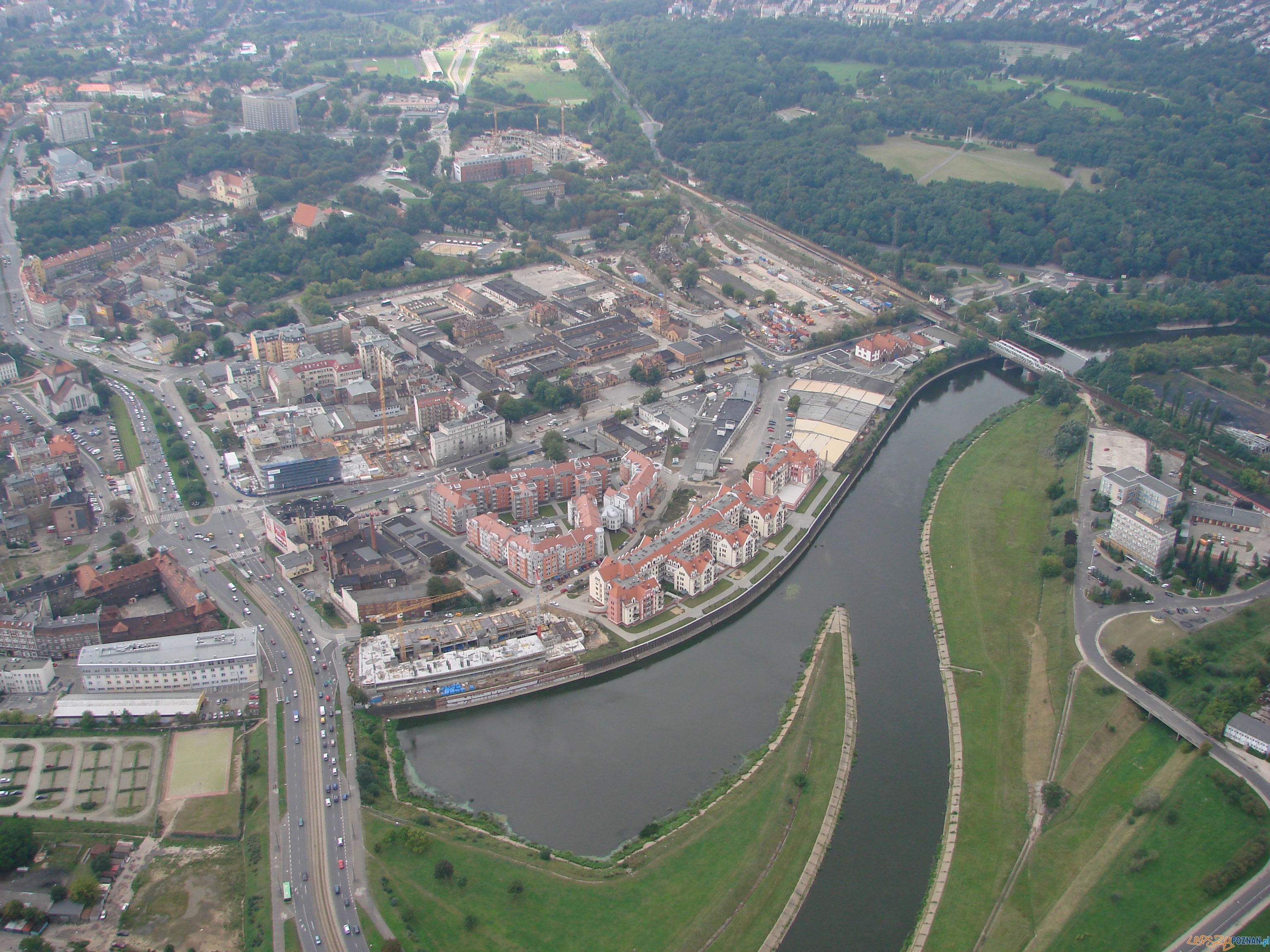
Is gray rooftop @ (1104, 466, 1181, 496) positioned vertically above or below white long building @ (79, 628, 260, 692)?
above

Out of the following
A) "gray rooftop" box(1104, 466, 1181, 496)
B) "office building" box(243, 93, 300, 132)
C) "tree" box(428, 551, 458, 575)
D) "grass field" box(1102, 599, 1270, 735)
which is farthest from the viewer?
"office building" box(243, 93, 300, 132)

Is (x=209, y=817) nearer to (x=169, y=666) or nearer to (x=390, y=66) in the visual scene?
(x=169, y=666)

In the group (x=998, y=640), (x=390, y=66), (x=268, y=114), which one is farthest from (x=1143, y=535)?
(x=390, y=66)

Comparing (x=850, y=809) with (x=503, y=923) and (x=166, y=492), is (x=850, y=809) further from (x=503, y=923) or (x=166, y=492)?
(x=166, y=492)

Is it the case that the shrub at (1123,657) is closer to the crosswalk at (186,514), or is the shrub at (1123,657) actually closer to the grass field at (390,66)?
the crosswalk at (186,514)

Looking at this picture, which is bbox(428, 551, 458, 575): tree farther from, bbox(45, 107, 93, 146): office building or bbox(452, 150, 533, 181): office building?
bbox(45, 107, 93, 146): office building

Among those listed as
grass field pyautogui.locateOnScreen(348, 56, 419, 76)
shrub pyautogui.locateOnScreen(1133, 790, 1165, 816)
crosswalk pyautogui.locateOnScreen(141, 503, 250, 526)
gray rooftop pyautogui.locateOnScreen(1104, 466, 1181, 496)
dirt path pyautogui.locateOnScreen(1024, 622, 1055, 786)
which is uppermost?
grass field pyautogui.locateOnScreen(348, 56, 419, 76)

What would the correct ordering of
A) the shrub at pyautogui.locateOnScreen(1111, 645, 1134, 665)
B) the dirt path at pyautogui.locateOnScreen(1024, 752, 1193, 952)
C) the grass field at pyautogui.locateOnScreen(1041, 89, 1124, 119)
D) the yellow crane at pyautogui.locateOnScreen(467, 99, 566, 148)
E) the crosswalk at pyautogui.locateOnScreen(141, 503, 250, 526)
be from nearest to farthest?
the dirt path at pyautogui.locateOnScreen(1024, 752, 1193, 952)
the shrub at pyautogui.locateOnScreen(1111, 645, 1134, 665)
the crosswalk at pyautogui.locateOnScreen(141, 503, 250, 526)
the grass field at pyautogui.locateOnScreen(1041, 89, 1124, 119)
the yellow crane at pyautogui.locateOnScreen(467, 99, 566, 148)

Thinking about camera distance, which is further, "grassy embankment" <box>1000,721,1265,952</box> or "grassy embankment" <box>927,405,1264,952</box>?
"grassy embankment" <box>927,405,1264,952</box>

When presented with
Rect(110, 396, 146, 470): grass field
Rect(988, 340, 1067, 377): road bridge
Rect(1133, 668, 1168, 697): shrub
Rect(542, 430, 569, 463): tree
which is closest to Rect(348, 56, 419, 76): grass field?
Rect(110, 396, 146, 470): grass field
